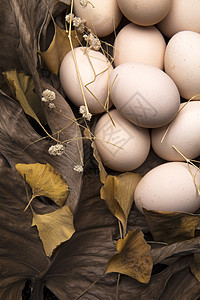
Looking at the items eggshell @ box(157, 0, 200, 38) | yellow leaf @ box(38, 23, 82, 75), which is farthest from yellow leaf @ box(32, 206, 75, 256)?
eggshell @ box(157, 0, 200, 38)

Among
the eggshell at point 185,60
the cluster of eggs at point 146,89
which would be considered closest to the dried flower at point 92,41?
the cluster of eggs at point 146,89

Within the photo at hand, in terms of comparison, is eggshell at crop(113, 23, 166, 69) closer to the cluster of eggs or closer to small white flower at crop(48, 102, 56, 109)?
the cluster of eggs

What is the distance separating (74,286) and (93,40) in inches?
15.4

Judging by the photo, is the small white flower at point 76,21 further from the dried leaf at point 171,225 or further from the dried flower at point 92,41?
the dried leaf at point 171,225

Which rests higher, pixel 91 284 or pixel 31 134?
pixel 31 134

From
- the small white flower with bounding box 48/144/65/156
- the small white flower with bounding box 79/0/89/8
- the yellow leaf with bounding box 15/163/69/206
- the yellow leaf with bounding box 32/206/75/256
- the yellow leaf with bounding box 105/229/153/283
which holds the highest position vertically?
the small white flower with bounding box 79/0/89/8

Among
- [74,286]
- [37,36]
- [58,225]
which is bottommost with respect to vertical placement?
[74,286]

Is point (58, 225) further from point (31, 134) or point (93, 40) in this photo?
point (93, 40)

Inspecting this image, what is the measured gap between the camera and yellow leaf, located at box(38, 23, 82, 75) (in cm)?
60

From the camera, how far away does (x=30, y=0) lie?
0.57 metres

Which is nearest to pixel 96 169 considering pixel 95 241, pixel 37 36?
pixel 95 241

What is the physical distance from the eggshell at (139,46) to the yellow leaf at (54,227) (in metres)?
0.26

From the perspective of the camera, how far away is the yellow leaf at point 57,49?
601 mm

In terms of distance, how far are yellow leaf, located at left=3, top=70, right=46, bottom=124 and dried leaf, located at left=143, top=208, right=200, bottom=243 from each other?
22 cm
